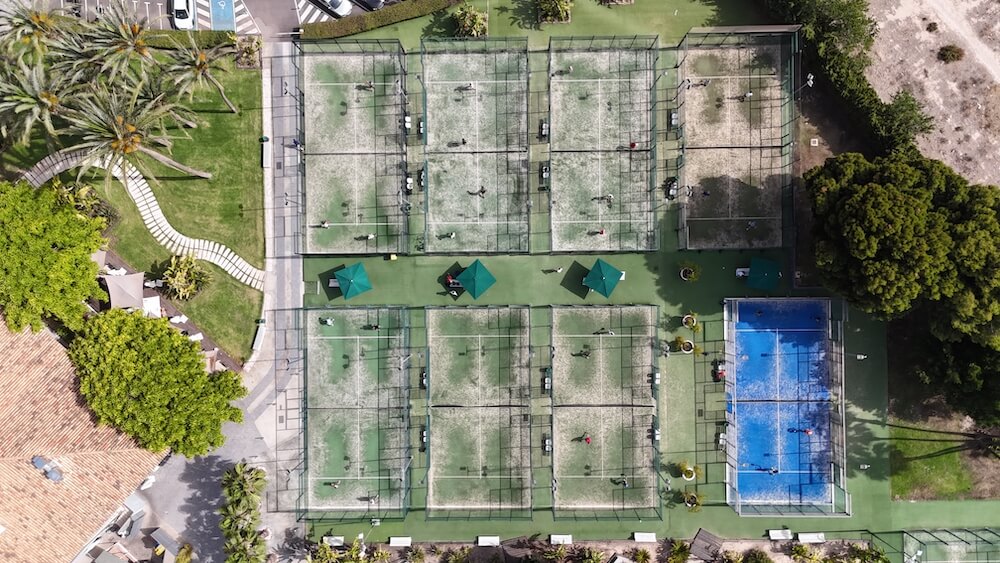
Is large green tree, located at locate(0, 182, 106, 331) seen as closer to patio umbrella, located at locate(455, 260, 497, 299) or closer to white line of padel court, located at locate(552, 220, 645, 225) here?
patio umbrella, located at locate(455, 260, 497, 299)

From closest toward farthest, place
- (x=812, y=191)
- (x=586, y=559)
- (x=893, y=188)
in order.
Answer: (x=893, y=188)
(x=812, y=191)
(x=586, y=559)

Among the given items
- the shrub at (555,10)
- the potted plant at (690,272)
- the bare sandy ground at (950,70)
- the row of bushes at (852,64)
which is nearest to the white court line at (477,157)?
the shrub at (555,10)

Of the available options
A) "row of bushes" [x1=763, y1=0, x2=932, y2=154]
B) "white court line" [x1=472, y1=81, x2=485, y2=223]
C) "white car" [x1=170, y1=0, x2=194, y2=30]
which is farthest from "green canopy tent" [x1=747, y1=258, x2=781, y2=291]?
"white car" [x1=170, y1=0, x2=194, y2=30]

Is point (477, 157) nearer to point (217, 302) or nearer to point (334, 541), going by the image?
point (217, 302)

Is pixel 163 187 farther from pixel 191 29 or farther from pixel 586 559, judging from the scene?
pixel 586 559

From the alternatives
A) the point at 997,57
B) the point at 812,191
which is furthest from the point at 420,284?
the point at 997,57

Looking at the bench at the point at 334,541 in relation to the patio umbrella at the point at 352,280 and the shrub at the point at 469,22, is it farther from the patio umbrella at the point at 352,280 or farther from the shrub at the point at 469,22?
the shrub at the point at 469,22

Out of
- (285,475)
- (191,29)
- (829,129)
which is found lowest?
(285,475)
